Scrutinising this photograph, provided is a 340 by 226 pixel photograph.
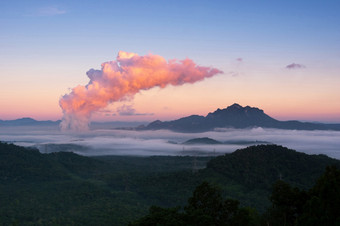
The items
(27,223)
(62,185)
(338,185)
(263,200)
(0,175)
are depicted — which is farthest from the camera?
(0,175)

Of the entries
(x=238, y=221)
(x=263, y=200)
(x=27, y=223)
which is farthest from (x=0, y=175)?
(x=238, y=221)

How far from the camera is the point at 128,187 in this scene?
13988cm

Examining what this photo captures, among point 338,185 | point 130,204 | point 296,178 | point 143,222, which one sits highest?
point 338,185

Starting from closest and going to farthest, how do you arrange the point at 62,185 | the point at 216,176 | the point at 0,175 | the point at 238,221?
the point at 238,221 < the point at 216,176 < the point at 62,185 < the point at 0,175

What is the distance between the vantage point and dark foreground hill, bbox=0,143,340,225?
3804 inches

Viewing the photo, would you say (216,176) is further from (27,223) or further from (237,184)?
(27,223)

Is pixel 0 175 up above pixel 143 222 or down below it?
below

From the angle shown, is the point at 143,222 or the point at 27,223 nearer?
the point at 143,222

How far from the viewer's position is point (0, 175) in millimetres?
147875

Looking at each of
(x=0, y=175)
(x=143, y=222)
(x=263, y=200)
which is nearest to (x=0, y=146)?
(x=0, y=175)

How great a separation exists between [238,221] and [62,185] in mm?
120799

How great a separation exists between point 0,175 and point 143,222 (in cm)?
14057

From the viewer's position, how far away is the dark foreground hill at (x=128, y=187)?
9662 centimetres

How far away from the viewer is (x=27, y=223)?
88375mm
